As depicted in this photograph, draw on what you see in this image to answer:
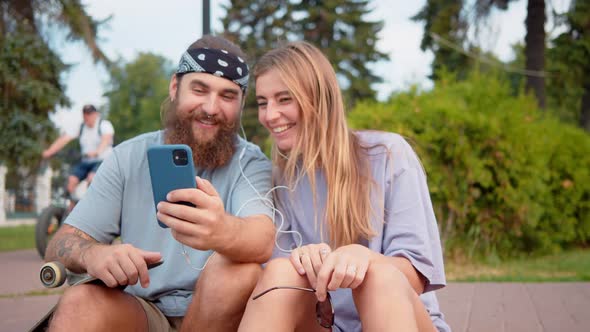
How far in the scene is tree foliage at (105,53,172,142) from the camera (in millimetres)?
52188

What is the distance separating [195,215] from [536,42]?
12252 millimetres

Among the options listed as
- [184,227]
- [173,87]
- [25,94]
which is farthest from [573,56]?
[184,227]

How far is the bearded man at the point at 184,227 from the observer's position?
2.00 meters

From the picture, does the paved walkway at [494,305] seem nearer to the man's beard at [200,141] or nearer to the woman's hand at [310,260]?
the man's beard at [200,141]

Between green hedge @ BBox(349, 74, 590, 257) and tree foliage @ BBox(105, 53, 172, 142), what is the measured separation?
152 ft

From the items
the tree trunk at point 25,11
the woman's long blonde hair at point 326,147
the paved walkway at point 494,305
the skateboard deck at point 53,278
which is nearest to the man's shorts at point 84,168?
the paved walkway at point 494,305

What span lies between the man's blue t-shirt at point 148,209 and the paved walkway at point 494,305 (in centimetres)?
189

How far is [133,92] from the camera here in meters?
53.9

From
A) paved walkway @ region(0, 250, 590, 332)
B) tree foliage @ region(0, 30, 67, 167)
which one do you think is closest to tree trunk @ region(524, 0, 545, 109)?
paved walkway @ region(0, 250, 590, 332)

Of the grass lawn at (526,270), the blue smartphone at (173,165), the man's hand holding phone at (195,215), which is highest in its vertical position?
the blue smartphone at (173,165)

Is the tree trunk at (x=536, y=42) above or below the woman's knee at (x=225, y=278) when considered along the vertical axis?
above

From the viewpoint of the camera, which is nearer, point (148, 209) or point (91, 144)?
point (148, 209)

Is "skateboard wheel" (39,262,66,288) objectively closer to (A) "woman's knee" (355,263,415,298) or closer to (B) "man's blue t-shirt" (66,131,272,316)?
(B) "man's blue t-shirt" (66,131,272,316)

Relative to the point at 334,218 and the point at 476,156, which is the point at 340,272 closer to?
the point at 334,218
